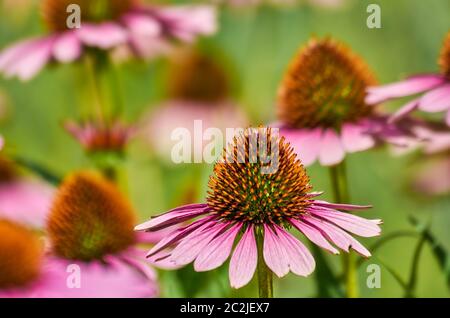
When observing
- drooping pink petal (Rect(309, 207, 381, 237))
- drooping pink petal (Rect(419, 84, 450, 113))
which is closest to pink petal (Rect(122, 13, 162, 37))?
drooping pink petal (Rect(419, 84, 450, 113))

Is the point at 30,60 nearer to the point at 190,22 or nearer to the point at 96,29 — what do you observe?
the point at 96,29

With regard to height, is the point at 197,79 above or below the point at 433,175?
above

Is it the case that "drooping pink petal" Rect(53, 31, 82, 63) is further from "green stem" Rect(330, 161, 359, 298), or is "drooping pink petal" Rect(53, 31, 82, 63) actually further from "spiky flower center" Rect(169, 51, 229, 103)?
"spiky flower center" Rect(169, 51, 229, 103)

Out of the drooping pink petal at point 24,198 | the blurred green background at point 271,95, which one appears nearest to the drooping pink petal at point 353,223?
the blurred green background at point 271,95

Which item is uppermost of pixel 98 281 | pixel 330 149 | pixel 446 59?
pixel 446 59

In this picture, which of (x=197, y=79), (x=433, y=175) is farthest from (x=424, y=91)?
(x=197, y=79)

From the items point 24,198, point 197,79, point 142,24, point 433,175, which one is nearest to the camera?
point 142,24
